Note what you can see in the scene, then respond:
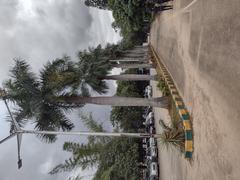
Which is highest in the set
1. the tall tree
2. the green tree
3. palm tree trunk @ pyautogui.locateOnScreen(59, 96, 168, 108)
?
the tall tree

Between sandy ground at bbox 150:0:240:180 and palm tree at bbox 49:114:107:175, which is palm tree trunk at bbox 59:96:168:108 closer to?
sandy ground at bbox 150:0:240:180

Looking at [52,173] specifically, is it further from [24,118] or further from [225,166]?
[225,166]

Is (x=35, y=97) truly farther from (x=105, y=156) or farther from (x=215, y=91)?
(x=105, y=156)

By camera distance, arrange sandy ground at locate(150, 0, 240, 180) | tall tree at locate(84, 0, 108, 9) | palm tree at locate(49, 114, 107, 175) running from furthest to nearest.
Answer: tall tree at locate(84, 0, 108, 9) → palm tree at locate(49, 114, 107, 175) → sandy ground at locate(150, 0, 240, 180)

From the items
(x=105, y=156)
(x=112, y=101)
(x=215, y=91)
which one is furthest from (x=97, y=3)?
(x=215, y=91)

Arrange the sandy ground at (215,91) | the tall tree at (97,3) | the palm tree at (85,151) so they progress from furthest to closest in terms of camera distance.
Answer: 1. the tall tree at (97,3)
2. the palm tree at (85,151)
3. the sandy ground at (215,91)

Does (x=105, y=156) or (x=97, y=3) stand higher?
(x=97, y=3)

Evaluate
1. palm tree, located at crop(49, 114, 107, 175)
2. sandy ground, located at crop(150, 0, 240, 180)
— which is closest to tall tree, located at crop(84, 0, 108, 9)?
palm tree, located at crop(49, 114, 107, 175)

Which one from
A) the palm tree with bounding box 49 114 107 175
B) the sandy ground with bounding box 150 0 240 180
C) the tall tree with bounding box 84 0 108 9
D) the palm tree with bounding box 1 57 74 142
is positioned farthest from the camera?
the tall tree with bounding box 84 0 108 9

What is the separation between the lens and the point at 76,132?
1326 centimetres

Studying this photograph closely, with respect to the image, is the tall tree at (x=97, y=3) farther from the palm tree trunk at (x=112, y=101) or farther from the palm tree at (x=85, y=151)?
the palm tree trunk at (x=112, y=101)

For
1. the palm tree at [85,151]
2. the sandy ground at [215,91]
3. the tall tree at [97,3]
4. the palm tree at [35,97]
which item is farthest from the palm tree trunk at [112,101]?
the tall tree at [97,3]

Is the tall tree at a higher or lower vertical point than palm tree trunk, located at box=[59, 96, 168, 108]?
higher

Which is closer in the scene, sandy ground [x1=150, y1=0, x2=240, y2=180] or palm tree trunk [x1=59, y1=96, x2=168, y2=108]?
sandy ground [x1=150, y1=0, x2=240, y2=180]
